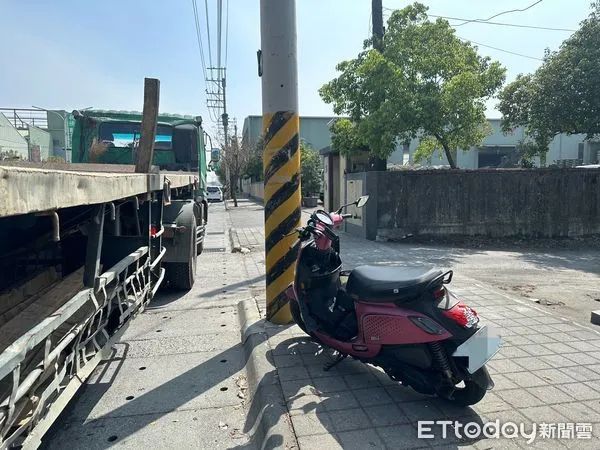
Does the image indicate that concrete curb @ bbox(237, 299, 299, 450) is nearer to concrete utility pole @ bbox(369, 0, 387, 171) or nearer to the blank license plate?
the blank license plate

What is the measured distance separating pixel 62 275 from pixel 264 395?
237 centimetres

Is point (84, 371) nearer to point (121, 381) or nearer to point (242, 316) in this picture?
point (121, 381)

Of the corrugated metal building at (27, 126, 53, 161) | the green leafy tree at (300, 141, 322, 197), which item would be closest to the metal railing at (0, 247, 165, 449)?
the green leafy tree at (300, 141, 322, 197)

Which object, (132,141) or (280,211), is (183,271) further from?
(132,141)

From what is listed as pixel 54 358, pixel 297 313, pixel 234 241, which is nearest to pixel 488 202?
pixel 234 241

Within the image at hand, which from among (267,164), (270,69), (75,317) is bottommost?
(75,317)

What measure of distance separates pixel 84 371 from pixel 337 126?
35.3ft

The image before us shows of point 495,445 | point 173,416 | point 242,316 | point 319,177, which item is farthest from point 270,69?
point 319,177

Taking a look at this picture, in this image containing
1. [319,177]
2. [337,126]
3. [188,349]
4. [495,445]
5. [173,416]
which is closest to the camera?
[495,445]

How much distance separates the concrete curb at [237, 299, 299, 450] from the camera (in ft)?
8.95

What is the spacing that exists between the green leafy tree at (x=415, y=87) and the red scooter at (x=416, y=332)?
7.75 m

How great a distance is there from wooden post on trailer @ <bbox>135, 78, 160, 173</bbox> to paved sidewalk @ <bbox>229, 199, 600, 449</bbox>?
1.93 m

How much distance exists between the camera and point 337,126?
12641 mm

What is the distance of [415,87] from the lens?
1085 centimetres
